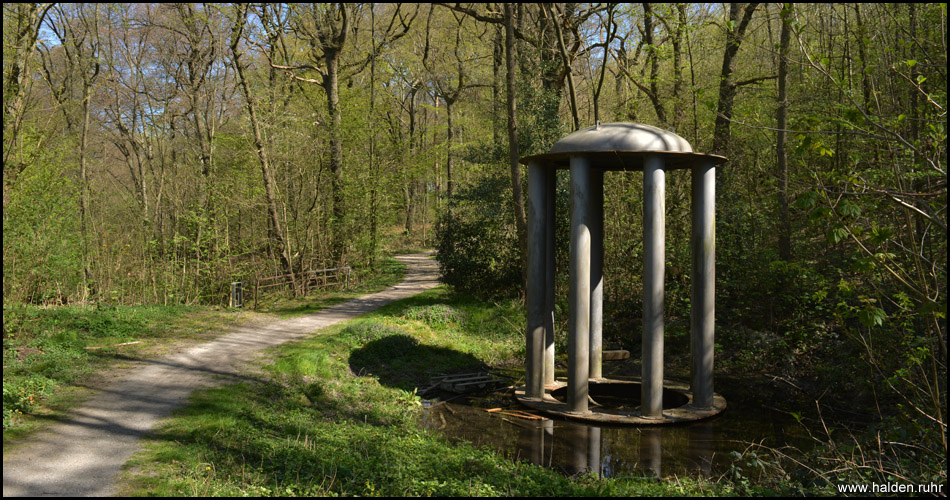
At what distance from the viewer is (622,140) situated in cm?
948

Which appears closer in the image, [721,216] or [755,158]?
[721,216]

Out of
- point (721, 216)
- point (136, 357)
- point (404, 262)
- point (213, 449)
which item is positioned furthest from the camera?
point (404, 262)

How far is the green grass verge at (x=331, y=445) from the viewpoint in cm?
654

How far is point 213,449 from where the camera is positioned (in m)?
7.38

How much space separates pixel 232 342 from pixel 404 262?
15.7 m

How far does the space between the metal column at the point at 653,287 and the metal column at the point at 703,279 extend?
35.2 inches

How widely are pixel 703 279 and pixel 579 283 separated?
2031mm

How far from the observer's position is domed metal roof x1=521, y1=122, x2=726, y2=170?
9422mm

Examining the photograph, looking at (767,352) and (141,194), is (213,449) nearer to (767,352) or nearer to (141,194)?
(767,352)

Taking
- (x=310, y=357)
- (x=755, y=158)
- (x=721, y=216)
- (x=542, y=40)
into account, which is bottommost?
(x=310, y=357)

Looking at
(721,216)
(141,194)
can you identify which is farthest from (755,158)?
(141,194)

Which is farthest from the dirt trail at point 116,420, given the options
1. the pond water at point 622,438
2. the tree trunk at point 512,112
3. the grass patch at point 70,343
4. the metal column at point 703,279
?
the metal column at point 703,279

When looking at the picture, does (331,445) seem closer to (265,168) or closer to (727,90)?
(727,90)
